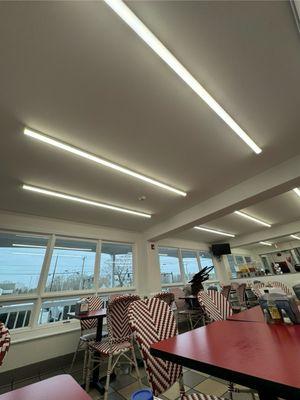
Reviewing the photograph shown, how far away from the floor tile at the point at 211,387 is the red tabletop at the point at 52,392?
7.04ft

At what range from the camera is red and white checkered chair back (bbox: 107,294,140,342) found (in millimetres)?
2272

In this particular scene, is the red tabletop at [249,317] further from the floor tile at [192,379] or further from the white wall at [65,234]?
the white wall at [65,234]

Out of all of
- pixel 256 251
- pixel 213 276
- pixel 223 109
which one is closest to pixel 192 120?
pixel 223 109

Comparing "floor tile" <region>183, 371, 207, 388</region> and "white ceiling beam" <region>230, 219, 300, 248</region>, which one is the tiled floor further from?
"white ceiling beam" <region>230, 219, 300, 248</region>

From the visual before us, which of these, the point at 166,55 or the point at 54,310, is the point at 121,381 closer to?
the point at 54,310

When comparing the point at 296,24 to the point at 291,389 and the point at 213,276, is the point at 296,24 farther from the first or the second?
the point at 213,276

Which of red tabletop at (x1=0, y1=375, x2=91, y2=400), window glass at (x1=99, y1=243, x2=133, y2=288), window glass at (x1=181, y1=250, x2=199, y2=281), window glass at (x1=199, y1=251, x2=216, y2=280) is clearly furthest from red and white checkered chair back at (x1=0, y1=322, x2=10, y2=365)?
window glass at (x1=199, y1=251, x2=216, y2=280)

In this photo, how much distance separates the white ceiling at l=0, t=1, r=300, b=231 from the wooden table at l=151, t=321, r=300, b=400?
1990 millimetres

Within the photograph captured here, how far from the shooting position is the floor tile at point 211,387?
2.05 m

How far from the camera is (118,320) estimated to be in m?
2.31

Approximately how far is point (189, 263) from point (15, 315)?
17.9 ft

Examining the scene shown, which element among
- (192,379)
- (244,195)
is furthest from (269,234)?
(192,379)

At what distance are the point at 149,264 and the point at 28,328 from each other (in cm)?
294

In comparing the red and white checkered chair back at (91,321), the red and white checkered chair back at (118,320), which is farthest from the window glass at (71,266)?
the red and white checkered chair back at (118,320)
